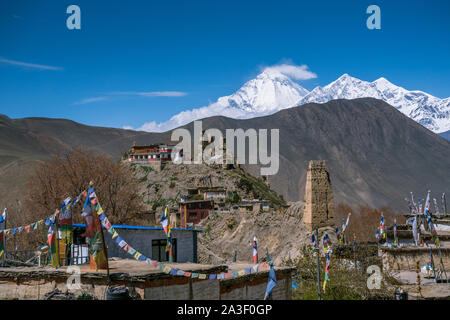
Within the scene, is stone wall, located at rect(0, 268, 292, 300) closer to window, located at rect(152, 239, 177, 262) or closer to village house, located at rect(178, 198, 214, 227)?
window, located at rect(152, 239, 177, 262)

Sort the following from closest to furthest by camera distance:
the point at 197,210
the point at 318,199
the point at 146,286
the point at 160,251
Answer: the point at 146,286, the point at 160,251, the point at 318,199, the point at 197,210

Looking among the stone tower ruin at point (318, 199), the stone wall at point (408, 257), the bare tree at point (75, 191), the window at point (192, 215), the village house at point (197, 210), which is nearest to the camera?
the stone wall at point (408, 257)

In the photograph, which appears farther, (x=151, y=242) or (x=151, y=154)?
(x=151, y=154)

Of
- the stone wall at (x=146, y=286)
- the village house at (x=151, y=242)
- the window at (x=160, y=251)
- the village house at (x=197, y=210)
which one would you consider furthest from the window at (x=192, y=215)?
the stone wall at (x=146, y=286)

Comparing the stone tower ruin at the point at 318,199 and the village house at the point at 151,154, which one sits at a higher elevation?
the village house at the point at 151,154

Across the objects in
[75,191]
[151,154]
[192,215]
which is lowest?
[192,215]

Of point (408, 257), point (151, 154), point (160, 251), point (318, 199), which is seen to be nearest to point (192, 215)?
point (318, 199)

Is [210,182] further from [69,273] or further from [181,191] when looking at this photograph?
[69,273]

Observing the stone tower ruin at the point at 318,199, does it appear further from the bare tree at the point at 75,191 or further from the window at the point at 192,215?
the window at the point at 192,215

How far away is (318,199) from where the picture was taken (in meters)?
44.6

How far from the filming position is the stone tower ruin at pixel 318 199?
44594mm

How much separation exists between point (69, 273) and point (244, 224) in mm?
Answer: 45349

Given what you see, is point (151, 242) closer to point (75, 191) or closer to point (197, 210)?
point (75, 191)

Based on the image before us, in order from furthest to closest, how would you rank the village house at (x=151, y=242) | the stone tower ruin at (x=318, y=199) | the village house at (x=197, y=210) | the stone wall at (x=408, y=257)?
the village house at (x=197, y=210) → the stone tower ruin at (x=318, y=199) → the stone wall at (x=408, y=257) → the village house at (x=151, y=242)
